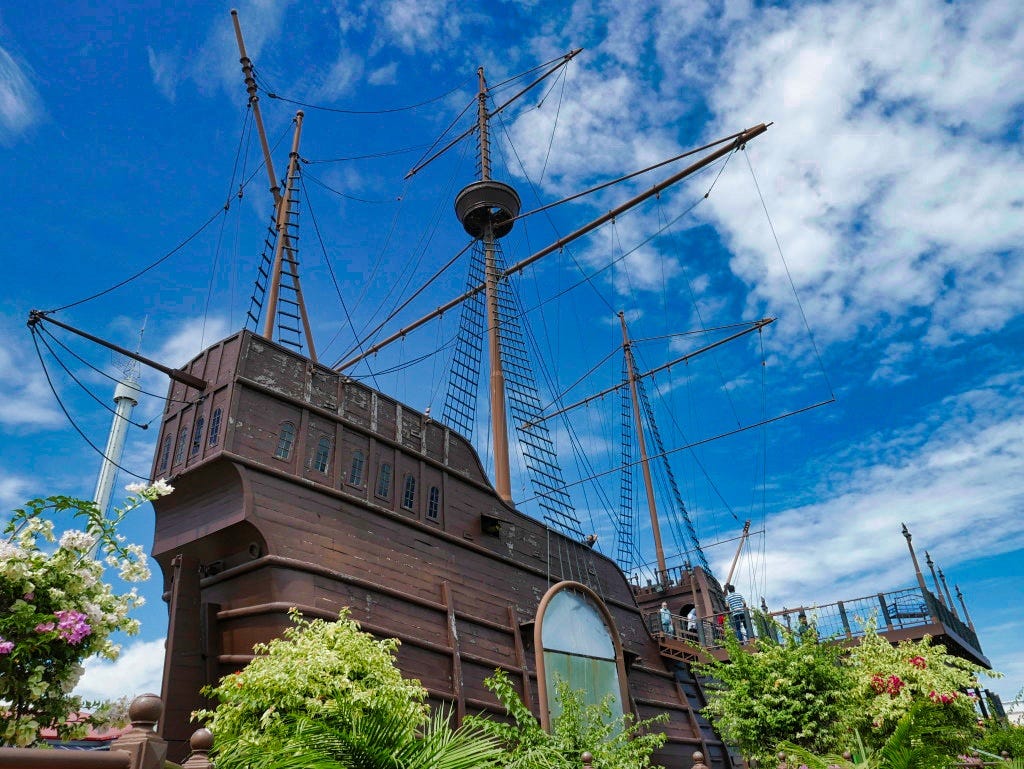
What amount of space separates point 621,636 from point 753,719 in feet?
15.4

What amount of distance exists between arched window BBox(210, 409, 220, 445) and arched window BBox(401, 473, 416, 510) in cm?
277

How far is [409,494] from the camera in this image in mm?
10609

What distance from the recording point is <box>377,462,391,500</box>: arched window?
10195mm

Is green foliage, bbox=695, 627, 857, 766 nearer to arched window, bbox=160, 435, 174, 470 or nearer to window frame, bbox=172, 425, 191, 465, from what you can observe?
window frame, bbox=172, 425, 191, 465

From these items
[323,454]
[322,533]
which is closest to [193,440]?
[323,454]

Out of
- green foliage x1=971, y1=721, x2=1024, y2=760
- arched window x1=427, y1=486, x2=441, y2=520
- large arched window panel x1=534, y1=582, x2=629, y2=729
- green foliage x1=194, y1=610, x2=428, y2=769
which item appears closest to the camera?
green foliage x1=194, y1=610, x2=428, y2=769

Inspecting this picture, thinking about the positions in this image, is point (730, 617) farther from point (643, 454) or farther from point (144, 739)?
point (144, 739)

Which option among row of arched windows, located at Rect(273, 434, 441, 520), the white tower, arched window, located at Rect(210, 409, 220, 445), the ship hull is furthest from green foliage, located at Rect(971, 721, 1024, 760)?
the white tower

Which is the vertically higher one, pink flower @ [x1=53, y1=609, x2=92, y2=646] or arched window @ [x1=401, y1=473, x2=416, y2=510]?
arched window @ [x1=401, y1=473, x2=416, y2=510]

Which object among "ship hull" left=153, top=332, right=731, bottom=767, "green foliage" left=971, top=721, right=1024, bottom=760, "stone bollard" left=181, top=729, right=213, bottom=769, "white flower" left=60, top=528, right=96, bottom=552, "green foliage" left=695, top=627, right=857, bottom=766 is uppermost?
"ship hull" left=153, top=332, right=731, bottom=767

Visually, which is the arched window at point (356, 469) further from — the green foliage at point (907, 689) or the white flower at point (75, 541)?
the green foliage at point (907, 689)

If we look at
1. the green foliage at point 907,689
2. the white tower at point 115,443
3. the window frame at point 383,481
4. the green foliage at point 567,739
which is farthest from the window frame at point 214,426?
the white tower at point 115,443

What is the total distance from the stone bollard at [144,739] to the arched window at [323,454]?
6787 millimetres

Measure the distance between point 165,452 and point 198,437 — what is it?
0.81 m
